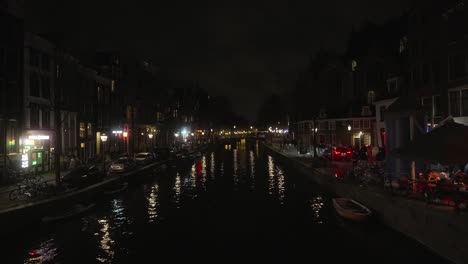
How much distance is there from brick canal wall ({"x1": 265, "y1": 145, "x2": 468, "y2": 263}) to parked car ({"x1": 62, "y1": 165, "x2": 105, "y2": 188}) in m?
20.4

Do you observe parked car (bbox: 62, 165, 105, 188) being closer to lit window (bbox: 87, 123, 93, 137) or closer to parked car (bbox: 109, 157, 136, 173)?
parked car (bbox: 109, 157, 136, 173)

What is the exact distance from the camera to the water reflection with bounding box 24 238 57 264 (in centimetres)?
1873

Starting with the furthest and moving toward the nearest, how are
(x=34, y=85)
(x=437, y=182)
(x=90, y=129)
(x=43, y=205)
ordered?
(x=90, y=129)
(x=34, y=85)
(x=43, y=205)
(x=437, y=182)

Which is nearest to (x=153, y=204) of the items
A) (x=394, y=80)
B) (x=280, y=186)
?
(x=280, y=186)

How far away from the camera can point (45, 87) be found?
4234cm

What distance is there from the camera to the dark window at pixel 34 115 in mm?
39722

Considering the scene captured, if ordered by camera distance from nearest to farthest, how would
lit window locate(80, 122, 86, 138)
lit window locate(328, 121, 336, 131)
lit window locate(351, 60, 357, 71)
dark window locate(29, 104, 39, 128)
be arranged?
dark window locate(29, 104, 39, 128) → lit window locate(80, 122, 86, 138) → lit window locate(328, 121, 336, 131) → lit window locate(351, 60, 357, 71)

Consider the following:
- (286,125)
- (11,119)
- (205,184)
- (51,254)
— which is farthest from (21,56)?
(286,125)

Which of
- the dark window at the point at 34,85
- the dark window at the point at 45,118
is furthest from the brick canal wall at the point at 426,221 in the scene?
the dark window at the point at 45,118

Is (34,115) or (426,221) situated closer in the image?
(426,221)

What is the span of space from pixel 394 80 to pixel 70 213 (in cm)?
3927

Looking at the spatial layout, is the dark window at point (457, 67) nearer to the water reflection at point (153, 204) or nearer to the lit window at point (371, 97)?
the water reflection at point (153, 204)

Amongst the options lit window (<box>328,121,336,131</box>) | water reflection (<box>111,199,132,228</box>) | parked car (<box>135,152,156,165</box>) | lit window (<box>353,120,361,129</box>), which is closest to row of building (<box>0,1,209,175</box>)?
parked car (<box>135,152,156,165</box>)

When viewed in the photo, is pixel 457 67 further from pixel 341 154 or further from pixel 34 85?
pixel 34 85
